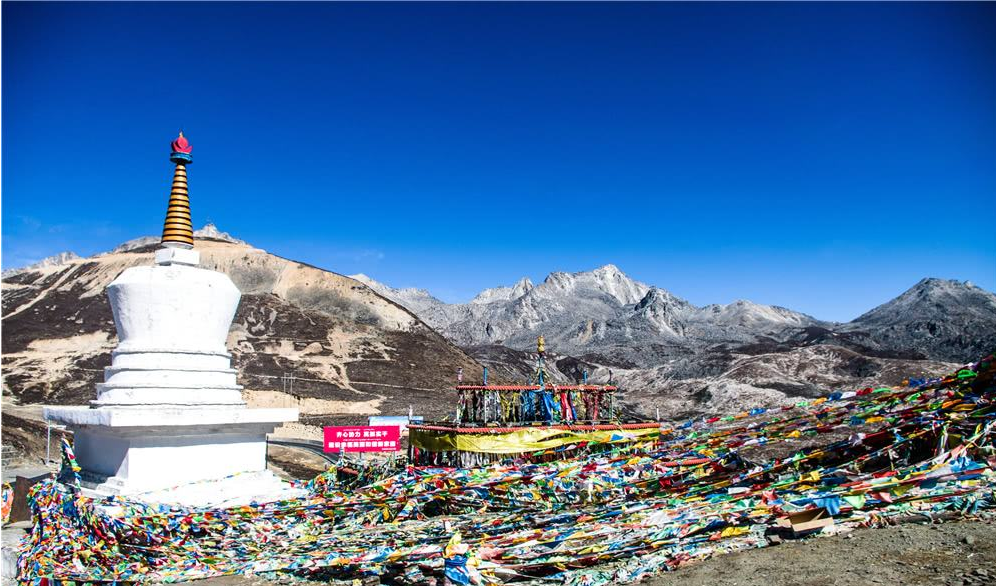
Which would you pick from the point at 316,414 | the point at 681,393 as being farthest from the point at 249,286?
the point at 681,393

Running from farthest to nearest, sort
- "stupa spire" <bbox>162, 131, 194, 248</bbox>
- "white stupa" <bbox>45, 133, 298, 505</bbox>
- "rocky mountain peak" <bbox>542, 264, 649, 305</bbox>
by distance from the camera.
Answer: "rocky mountain peak" <bbox>542, 264, 649, 305</bbox> < "stupa spire" <bbox>162, 131, 194, 248</bbox> < "white stupa" <bbox>45, 133, 298, 505</bbox>

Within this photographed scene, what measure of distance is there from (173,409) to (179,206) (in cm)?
408

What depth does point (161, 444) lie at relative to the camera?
10.2 metres

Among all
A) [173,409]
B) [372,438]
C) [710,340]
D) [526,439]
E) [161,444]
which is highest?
[710,340]

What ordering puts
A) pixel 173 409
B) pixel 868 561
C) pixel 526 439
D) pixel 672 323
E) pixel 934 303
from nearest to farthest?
pixel 868 561 < pixel 173 409 < pixel 526 439 < pixel 934 303 < pixel 672 323

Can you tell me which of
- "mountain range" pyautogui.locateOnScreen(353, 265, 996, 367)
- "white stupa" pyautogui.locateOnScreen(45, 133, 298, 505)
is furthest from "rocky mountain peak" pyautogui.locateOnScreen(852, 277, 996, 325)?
"white stupa" pyautogui.locateOnScreen(45, 133, 298, 505)

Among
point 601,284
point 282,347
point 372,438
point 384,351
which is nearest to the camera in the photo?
point 372,438

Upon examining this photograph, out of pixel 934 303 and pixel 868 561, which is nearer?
pixel 868 561

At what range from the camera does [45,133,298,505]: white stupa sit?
10.1m

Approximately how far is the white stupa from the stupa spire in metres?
0.05

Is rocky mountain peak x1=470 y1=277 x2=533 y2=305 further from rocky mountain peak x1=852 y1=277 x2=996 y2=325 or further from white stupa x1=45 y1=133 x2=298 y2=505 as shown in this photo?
white stupa x1=45 y1=133 x2=298 y2=505

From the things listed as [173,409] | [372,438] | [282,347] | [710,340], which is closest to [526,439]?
[372,438]

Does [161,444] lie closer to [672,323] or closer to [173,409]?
[173,409]

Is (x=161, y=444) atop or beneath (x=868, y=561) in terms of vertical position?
atop
